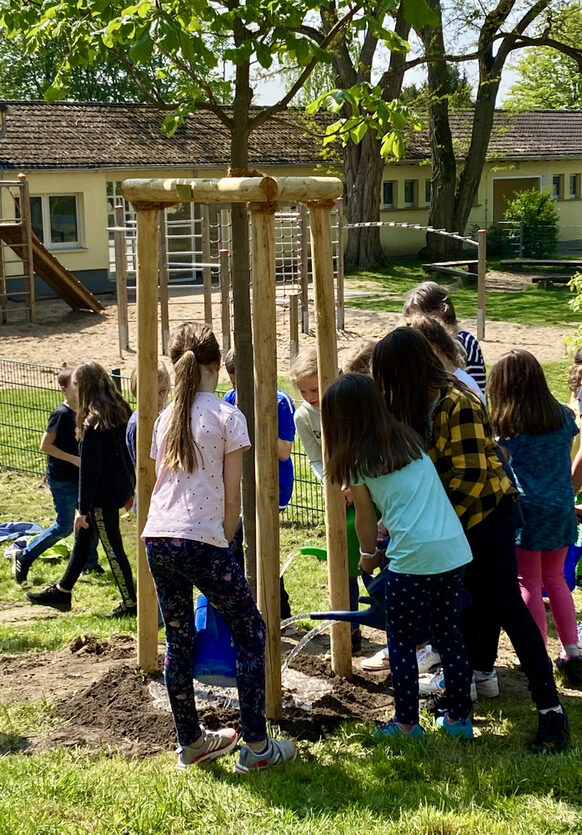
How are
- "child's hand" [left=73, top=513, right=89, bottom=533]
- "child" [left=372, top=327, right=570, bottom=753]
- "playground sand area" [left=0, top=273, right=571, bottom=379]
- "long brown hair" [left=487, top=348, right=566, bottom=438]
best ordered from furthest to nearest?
"playground sand area" [left=0, top=273, right=571, bottom=379], "child's hand" [left=73, top=513, right=89, bottom=533], "long brown hair" [left=487, top=348, right=566, bottom=438], "child" [left=372, top=327, right=570, bottom=753]

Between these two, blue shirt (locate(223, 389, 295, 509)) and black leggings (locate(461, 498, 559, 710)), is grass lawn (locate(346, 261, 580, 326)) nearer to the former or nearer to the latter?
blue shirt (locate(223, 389, 295, 509))

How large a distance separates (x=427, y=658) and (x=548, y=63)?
6521cm

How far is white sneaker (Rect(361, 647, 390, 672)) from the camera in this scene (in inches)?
202

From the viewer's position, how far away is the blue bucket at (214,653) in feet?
14.0

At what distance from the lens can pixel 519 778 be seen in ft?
12.5

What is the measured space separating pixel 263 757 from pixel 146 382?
1716mm

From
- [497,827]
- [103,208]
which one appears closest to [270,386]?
[497,827]

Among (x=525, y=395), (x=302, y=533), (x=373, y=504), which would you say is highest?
(x=525, y=395)

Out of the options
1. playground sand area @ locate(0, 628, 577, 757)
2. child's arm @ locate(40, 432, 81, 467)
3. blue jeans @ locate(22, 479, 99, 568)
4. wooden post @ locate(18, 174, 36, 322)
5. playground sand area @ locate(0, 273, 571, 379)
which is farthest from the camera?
wooden post @ locate(18, 174, 36, 322)

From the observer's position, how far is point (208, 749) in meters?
4.14

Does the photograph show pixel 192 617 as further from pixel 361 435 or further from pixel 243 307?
pixel 243 307

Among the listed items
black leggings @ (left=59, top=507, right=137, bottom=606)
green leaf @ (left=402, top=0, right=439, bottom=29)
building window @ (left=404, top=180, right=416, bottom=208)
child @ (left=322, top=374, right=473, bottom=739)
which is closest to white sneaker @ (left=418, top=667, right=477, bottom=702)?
child @ (left=322, top=374, right=473, bottom=739)

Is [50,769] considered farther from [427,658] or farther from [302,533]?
[302,533]

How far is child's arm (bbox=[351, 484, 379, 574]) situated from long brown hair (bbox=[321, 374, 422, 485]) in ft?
0.31
